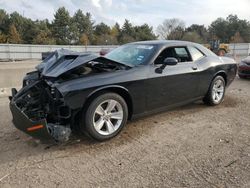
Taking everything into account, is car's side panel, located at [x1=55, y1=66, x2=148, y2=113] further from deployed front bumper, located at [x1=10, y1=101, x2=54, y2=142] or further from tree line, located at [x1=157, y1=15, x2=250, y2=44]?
→ tree line, located at [x1=157, y1=15, x2=250, y2=44]

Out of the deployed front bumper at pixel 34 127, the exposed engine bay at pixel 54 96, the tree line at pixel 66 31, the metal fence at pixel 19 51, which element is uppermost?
the tree line at pixel 66 31

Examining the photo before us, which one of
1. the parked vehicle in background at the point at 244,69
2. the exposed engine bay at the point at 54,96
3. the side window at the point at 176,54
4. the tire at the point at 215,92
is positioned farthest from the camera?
the parked vehicle in background at the point at 244,69

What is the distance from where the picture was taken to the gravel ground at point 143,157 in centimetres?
283

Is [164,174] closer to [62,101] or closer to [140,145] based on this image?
[140,145]

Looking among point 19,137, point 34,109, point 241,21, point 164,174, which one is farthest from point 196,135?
point 241,21

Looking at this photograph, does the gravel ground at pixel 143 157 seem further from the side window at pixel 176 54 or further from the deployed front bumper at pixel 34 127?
the side window at pixel 176 54

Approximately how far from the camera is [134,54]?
183 inches

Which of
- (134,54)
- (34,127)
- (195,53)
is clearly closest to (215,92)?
(195,53)

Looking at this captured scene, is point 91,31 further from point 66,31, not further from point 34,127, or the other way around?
point 34,127

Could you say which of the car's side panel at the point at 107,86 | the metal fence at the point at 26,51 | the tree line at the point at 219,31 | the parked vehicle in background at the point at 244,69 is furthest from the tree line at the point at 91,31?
the car's side panel at the point at 107,86

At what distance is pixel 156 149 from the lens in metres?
3.58

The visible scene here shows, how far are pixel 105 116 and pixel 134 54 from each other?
4.72 feet

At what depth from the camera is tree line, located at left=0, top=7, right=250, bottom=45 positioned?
51.4 meters

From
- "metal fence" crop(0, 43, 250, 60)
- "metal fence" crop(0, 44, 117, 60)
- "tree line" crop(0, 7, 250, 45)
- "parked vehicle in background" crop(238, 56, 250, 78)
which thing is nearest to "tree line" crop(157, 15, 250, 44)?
"tree line" crop(0, 7, 250, 45)
